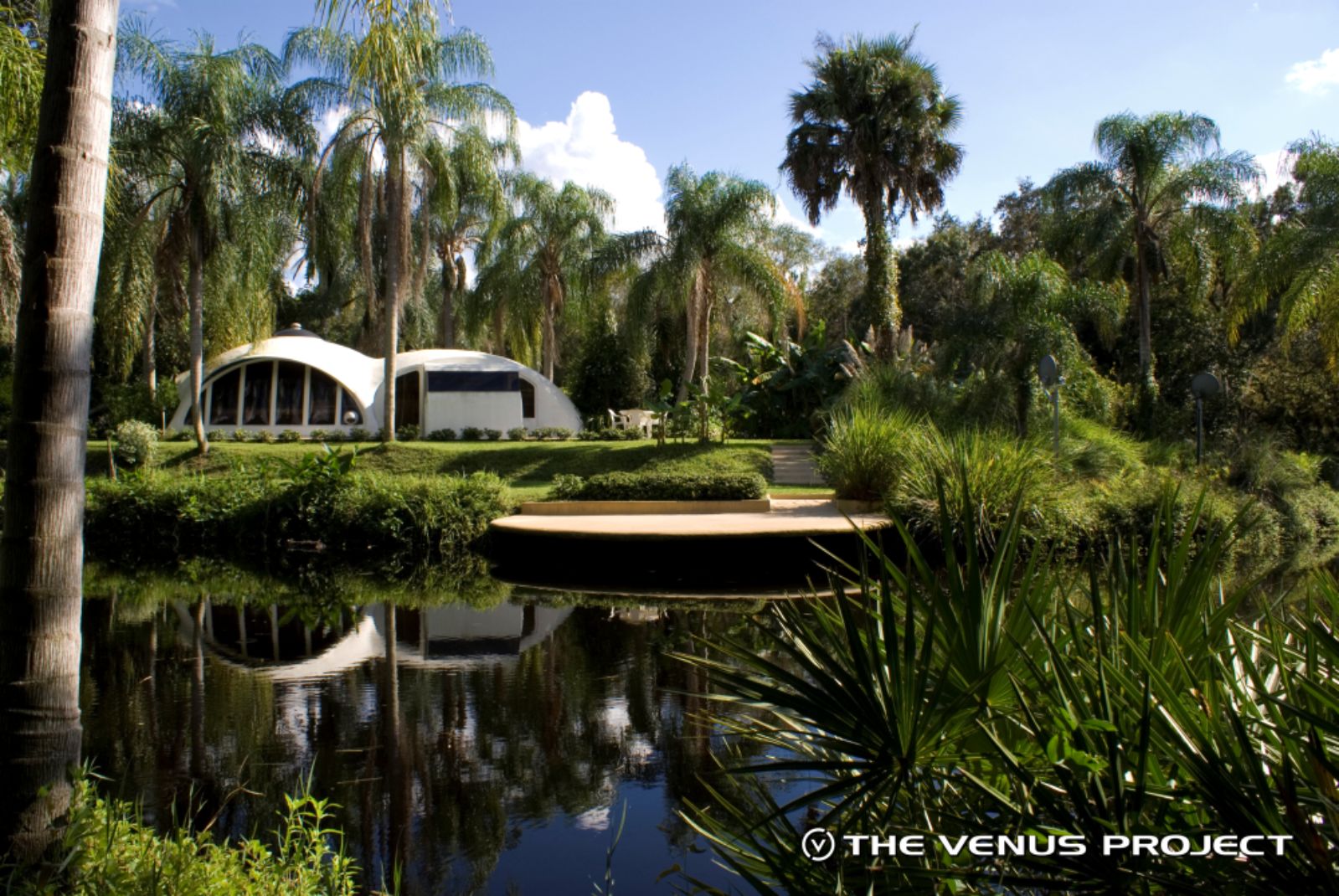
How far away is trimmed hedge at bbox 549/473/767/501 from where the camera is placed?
16172 mm

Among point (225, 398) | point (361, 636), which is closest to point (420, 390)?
point (225, 398)

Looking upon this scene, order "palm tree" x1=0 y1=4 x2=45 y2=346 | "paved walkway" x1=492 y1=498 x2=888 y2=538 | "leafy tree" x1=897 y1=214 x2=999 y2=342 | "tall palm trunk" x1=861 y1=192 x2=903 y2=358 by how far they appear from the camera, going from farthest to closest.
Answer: "leafy tree" x1=897 y1=214 x2=999 y2=342 < "tall palm trunk" x1=861 y1=192 x2=903 y2=358 < "paved walkway" x1=492 y1=498 x2=888 y2=538 < "palm tree" x1=0 y1=4 x2=45 y2=346

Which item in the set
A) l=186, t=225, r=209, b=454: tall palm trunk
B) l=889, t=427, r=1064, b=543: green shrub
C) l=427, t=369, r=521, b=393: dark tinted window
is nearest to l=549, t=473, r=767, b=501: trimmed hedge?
l=889, t=427, r=1064, b=543: green shrub

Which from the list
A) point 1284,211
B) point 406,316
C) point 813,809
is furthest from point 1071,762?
point 406,316

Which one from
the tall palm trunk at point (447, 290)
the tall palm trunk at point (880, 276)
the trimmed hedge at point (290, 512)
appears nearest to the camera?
the trimmed hedge at point (290, 512)

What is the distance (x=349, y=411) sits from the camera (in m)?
28.7

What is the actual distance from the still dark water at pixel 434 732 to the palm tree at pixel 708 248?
60.0 ft

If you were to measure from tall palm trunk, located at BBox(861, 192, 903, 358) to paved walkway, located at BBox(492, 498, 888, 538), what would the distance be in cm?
1070

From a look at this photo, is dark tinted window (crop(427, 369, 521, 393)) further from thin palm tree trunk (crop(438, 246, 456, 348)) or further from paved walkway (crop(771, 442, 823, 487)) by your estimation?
paved walkway (crop(771, 442, 823, 487))

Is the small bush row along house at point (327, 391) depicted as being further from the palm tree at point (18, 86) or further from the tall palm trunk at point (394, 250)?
the palm tree at point (18, 86)

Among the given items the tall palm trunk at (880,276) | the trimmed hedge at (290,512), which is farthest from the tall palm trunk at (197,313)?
the tall palm trunk at (880,276)

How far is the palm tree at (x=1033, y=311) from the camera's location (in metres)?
23.4

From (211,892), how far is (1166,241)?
30338 mm

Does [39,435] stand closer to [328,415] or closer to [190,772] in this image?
[190,772]
